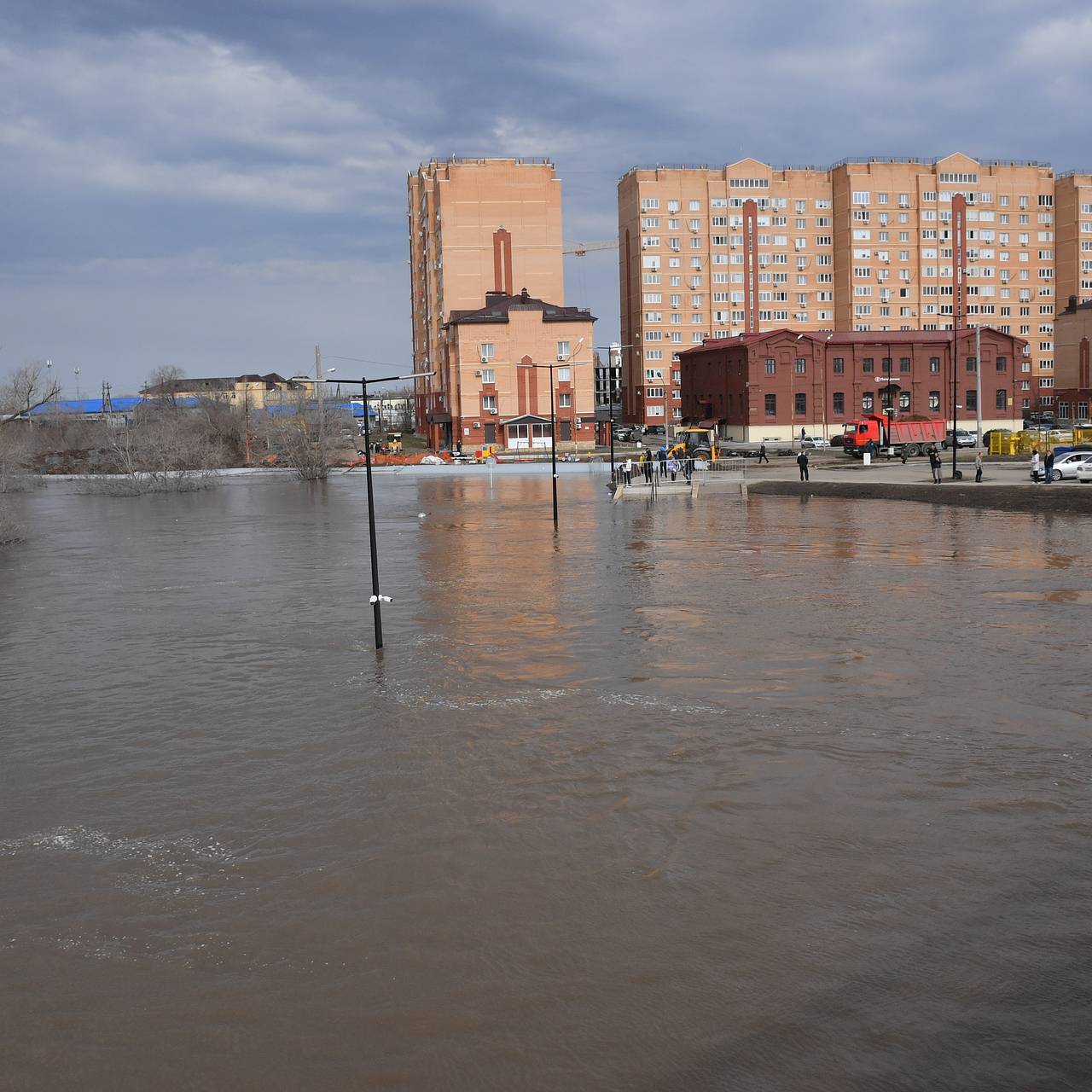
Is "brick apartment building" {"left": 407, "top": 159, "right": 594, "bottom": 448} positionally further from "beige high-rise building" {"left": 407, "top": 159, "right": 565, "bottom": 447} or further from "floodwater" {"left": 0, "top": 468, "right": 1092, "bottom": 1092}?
"floodwater" {"left": 0, "top": 468, "right": 1092, "bottom": 1092}

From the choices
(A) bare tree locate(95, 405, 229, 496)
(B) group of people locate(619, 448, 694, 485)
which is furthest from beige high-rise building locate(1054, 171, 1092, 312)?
(A) bare tree locate(95, 405, 229, 496)

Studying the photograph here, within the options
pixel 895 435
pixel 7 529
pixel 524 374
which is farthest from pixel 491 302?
pixel 7 529

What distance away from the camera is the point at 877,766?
1088 cm

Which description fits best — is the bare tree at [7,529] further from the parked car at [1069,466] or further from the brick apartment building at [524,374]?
the brick apartment building at [524,374]

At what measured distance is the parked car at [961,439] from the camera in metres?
75.8

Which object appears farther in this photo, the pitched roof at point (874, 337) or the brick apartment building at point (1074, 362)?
the brick apartment building at point (1074, 362)

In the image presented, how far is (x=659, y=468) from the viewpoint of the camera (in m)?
58.9

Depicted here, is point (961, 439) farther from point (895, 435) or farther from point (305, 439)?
point (305, 439)

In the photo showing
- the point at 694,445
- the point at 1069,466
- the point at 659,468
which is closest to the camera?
the point at 1069,466

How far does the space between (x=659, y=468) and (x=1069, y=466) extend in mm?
21142

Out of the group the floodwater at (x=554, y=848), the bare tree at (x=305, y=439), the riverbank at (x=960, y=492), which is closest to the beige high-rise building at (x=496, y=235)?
the bare tree at (x=305, y=439)

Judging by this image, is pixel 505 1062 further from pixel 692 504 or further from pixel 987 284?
pixel 987 284

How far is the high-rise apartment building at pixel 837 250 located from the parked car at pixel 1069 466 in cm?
7634

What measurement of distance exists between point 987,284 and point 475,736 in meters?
127
